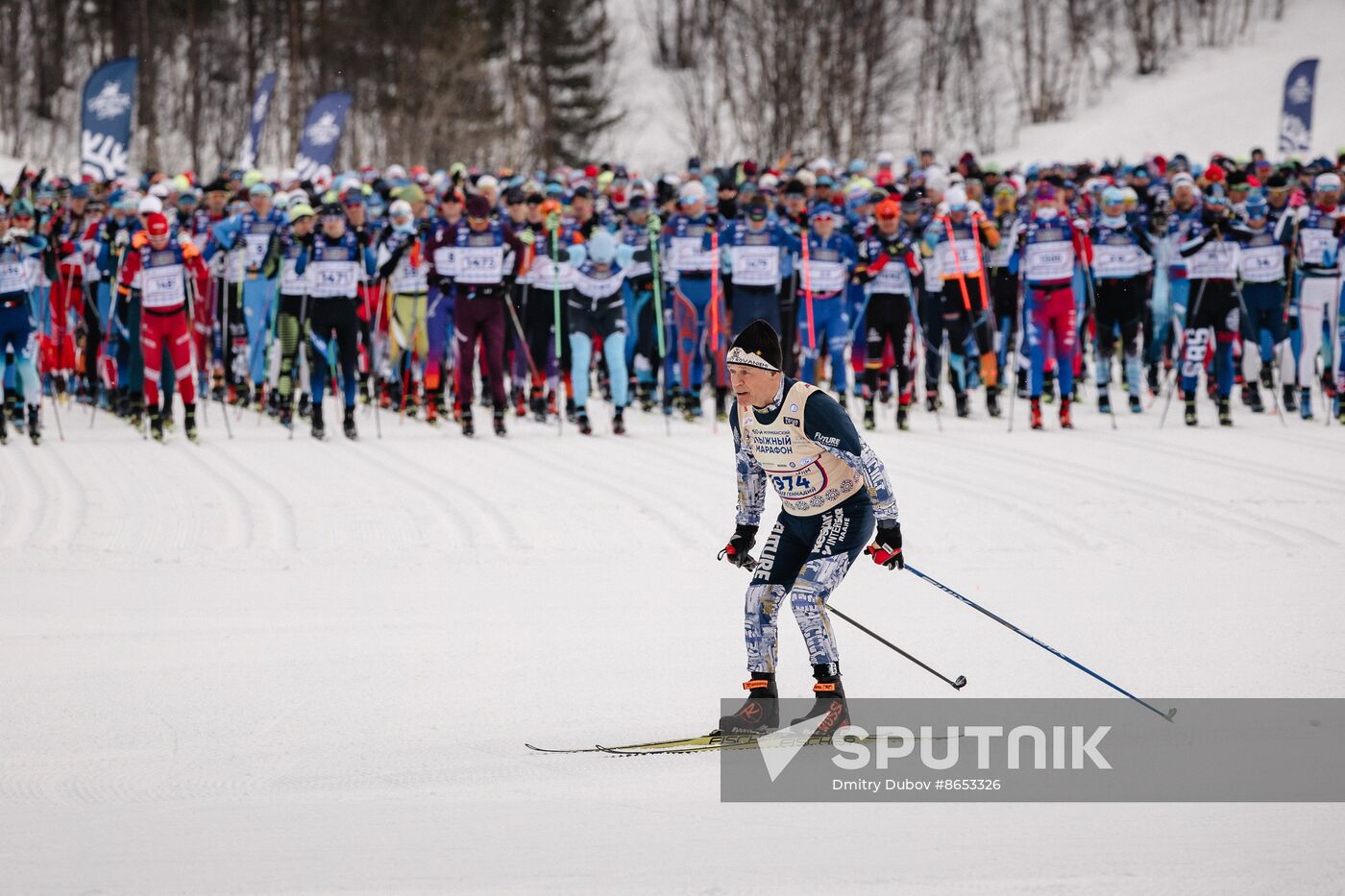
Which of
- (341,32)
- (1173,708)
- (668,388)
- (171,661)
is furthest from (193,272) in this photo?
(341,32)

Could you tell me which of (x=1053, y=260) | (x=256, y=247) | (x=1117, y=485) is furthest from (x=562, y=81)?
(x=1117, y=485)

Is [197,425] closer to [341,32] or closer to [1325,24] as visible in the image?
[341,32]

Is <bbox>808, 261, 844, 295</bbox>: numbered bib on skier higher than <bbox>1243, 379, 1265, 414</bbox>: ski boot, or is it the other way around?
<bbox>808, 261, 844, 295</bbox>: numbered bib on skier

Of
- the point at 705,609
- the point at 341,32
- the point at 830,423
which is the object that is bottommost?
the point at 705,609

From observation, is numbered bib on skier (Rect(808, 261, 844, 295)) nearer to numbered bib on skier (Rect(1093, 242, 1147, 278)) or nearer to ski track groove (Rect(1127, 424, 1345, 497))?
numbered bib on skier (Rect(1093, 242, 1147, 278))

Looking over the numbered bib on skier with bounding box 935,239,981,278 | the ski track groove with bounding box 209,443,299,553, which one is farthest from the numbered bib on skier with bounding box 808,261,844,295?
the ski track groove with bounding box 209,443,299,553

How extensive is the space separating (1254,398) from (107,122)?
60.1ft

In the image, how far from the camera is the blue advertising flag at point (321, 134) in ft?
87.1

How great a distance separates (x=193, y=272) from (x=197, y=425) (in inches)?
Result: 83.0

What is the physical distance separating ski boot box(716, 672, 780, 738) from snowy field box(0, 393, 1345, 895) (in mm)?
323

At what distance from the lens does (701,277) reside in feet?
51.5

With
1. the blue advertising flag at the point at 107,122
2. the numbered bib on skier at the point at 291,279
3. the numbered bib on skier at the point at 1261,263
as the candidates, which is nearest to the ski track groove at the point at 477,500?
the numbered bib on skier at the point at 291,279

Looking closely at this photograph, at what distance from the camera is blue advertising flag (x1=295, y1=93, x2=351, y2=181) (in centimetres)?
2655

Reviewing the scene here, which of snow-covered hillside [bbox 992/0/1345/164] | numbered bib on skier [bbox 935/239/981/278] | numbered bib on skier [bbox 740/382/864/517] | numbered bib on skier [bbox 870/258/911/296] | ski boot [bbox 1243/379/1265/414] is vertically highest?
snow-covered hillside [bbox 992/0/1345/164]
